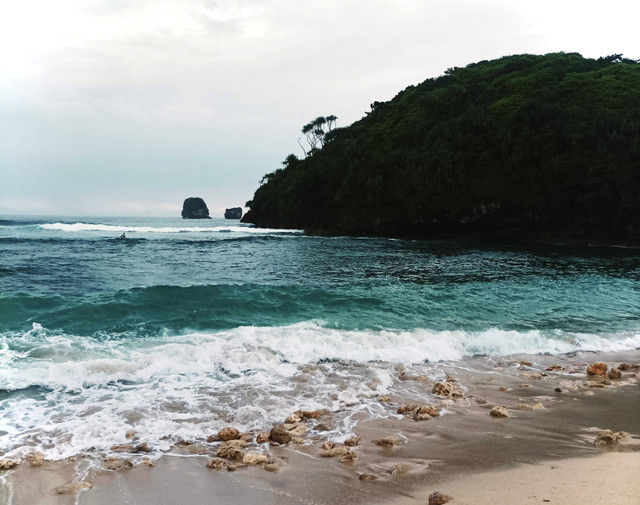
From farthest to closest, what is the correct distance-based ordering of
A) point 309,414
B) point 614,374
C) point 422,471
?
point 614,374 < point 309,414 < point 422,471

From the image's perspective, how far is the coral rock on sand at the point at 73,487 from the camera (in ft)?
12.6

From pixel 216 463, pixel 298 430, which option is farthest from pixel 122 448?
pixel 298 430

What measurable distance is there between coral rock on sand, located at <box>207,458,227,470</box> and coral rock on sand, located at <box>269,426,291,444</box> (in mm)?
688

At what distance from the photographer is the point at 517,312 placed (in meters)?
13.1

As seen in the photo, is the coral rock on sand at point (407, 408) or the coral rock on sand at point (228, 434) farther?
the coral rock on sand at point (407, 408)

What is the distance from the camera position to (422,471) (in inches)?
163

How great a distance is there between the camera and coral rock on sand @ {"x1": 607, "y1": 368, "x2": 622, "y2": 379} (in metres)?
7.61

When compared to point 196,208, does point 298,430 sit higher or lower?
lower

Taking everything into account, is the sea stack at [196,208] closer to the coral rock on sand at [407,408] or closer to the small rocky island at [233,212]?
the small rocky island at [233,212]

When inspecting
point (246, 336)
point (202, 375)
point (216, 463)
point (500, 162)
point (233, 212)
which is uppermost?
point (233, 212)

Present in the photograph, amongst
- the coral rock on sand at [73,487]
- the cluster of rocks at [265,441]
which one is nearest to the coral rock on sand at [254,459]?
the cluster of rocks at [265,441]

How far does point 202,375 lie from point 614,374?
6.95m

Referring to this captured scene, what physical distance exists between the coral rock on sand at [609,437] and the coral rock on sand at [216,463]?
3.86 m

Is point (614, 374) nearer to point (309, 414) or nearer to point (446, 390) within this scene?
point (446, 390)
